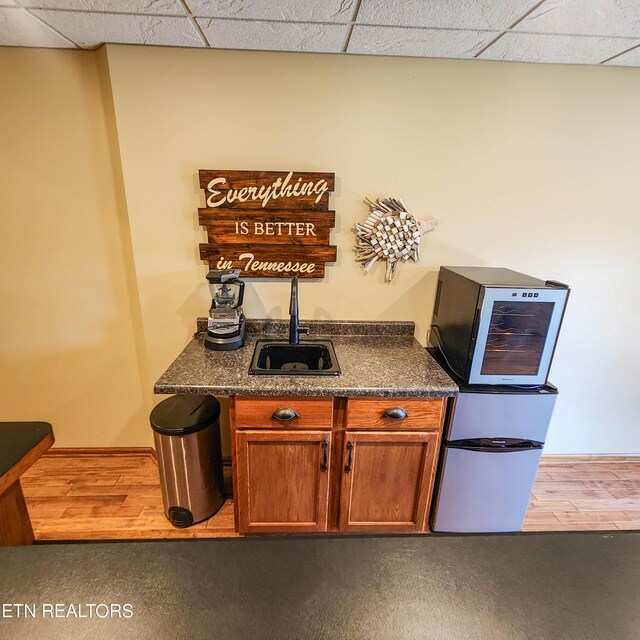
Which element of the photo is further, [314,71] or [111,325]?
[111,325]

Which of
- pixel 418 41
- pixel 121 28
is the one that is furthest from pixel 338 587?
pixel 121 28

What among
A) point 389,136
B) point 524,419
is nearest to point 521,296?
point 524,419

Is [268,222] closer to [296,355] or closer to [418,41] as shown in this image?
[296,355]

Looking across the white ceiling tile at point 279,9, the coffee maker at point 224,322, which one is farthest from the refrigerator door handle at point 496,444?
the white ceiling tile at point 279,9

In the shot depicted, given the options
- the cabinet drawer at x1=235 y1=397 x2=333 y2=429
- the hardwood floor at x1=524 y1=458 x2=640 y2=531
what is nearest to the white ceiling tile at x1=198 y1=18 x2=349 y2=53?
the cabinet drawer at x1=235 y1=397 x2=333 y2=429

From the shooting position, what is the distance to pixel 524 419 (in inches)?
66.6

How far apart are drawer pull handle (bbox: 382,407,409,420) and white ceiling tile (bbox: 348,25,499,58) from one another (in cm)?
161

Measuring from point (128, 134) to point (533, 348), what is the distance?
2205 mm

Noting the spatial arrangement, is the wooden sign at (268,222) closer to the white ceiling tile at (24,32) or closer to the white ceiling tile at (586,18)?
the white ceiling tile at (24,32)

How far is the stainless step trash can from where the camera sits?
1.77 meters

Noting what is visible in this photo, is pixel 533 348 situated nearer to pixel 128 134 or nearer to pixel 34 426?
pixel 34 426

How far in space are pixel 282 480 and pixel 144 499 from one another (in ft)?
3.22

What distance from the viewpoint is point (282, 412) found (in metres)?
1.55

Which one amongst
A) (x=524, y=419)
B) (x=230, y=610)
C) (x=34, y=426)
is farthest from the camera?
(x=524, y=419)
